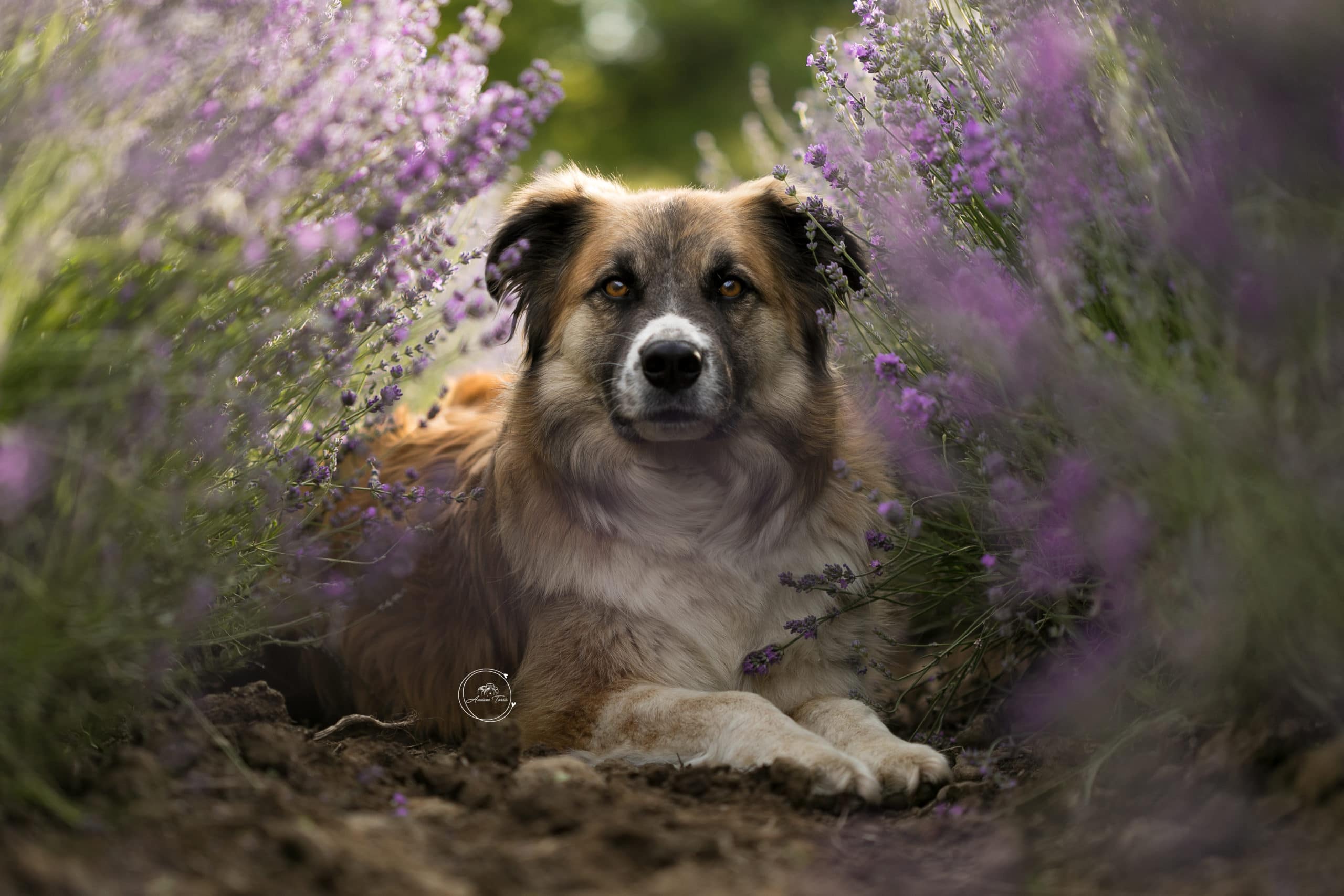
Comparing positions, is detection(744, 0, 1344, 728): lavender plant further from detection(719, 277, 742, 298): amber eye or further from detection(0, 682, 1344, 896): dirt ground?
detection(719, 277, 742, 298): amber eye

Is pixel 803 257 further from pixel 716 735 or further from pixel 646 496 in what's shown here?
pixel 716 735

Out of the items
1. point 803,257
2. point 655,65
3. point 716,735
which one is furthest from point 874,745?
point 655,65

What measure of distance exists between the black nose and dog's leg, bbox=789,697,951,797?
1.04 metres

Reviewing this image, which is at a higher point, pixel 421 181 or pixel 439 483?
pixel 421 181

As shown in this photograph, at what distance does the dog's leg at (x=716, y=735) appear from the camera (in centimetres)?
262

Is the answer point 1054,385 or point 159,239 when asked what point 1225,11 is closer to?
point 1054,385

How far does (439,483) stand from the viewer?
392 cm

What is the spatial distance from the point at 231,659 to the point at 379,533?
552mm

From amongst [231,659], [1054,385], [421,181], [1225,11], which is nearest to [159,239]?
[421,181]

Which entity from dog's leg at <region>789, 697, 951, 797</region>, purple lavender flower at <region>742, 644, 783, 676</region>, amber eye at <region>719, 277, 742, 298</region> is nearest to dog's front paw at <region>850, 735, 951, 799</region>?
dog's leg at <region>789, 697, 951, 797</region>

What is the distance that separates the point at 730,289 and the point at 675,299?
0.21 m

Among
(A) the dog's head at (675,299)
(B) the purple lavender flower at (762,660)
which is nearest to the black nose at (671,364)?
(A) the dog's head at (675,299)

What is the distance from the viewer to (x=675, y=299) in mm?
3609

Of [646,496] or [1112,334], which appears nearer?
[1112,334]
